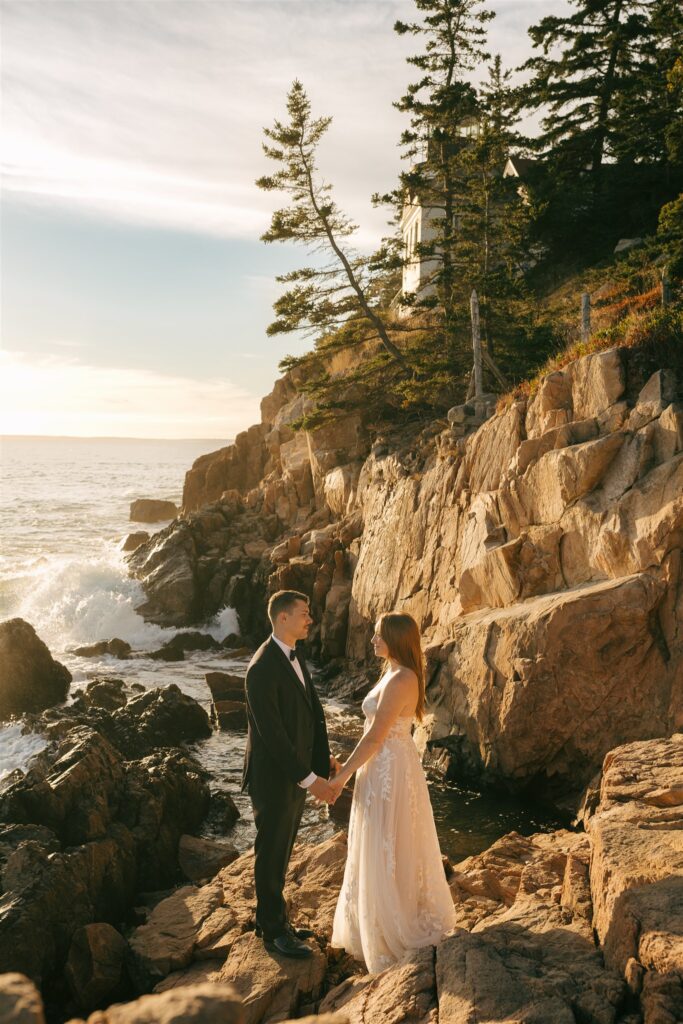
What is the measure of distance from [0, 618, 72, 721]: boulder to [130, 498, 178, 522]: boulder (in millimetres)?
36983

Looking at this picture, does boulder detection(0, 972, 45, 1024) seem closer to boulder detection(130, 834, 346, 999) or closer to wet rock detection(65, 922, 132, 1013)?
boulder detection(130, 834, 346, 999)

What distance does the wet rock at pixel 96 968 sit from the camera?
23.2 feet

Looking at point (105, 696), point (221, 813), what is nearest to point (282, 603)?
point (221, 813)

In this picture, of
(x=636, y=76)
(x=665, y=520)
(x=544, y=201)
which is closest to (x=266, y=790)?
(x=665, y=520)

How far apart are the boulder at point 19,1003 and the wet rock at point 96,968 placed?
598 centimetres

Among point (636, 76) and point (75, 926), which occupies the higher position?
point (636, 76)

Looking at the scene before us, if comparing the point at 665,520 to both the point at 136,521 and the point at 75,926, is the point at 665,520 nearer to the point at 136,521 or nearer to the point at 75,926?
the point at 75,926

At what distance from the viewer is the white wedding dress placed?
18.1ft

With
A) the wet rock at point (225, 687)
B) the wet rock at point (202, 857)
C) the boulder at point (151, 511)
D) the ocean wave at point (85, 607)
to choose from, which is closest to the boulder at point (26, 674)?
the wet rock at point (225, 687)

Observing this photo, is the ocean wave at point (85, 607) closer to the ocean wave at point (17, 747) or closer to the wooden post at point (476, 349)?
the ocean wave at point (17, 747)

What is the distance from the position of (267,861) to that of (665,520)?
7750 mm

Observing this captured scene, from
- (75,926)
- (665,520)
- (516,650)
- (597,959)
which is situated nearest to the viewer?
(597,959)

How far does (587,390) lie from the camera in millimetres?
13984

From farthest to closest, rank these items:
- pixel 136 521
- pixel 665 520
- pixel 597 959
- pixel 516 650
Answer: pixel 136 521 → pixel 516 650 → pixel 665 520 → pixel 597 959
